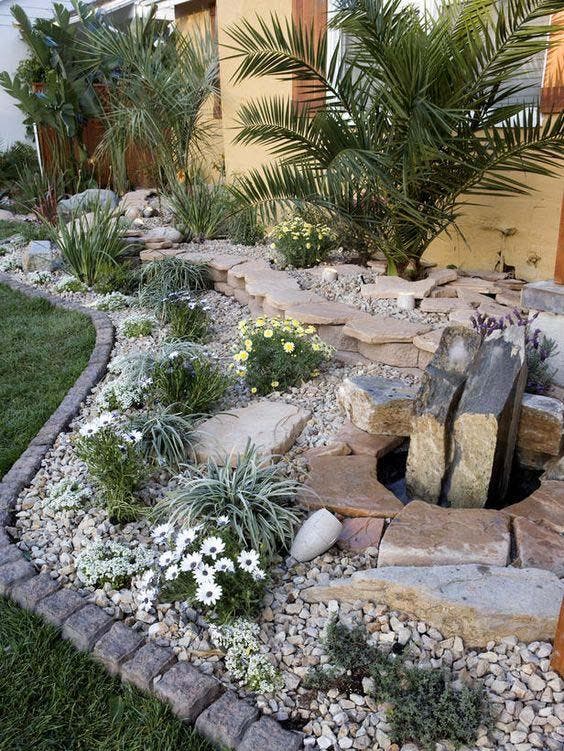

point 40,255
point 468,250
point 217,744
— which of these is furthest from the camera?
point 40,255

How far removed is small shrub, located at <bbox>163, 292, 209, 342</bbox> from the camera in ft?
15.3

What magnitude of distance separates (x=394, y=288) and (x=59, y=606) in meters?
3.17

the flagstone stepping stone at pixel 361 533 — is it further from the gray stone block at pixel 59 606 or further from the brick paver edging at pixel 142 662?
the gray stone block at pixel 59 606

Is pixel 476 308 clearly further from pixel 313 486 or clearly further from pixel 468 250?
pixel 313 486

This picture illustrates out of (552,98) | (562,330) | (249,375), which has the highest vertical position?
(552,98)

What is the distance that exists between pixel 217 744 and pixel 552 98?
15.0 ft

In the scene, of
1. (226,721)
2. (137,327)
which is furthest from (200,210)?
(226,721)

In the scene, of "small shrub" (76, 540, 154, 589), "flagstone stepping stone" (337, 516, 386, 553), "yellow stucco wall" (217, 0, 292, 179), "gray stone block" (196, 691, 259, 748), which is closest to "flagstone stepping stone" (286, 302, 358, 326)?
"flagstone stepping stone" (337, 516, 386, 553)

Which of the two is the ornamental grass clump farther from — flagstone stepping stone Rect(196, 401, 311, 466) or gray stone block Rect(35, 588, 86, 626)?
gray stone block Rect(35, 588, 86, 626)

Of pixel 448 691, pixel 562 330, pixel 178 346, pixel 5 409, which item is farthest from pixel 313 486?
pixel 5 409

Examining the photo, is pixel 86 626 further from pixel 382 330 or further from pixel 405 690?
pixel 382 330

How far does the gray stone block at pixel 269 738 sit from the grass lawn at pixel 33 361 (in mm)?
1951

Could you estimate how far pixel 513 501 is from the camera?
3033mm

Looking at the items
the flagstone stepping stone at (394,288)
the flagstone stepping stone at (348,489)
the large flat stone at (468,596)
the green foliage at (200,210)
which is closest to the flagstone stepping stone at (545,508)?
the large flat stone at (468,596)
